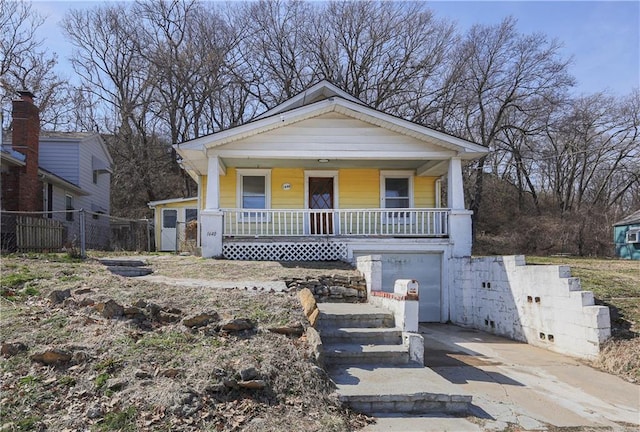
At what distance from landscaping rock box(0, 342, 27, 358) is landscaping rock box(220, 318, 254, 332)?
2.05 metres

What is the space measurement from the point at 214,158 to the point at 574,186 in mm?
28166

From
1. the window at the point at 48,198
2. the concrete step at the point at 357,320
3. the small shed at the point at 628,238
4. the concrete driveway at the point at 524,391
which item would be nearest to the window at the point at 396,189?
the concrete driveway at the point at 524,391

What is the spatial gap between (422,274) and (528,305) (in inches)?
127

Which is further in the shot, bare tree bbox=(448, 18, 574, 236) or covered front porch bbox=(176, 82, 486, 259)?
Result: bare tree bbox=(448, 18, 574, 236)

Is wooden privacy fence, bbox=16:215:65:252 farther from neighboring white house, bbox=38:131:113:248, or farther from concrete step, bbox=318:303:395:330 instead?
concrete step, bbox=318:303:395:330

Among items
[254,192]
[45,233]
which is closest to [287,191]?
[254,192]

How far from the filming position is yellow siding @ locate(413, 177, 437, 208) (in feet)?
44.5

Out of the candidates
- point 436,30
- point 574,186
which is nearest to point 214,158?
point 436,30

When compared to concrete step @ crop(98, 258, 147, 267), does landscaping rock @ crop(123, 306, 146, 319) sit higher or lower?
lower

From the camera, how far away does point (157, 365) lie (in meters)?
4.20

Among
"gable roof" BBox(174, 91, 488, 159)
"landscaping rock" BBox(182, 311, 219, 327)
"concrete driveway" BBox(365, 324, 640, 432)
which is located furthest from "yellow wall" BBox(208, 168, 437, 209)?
"landscaping rock" BBox(182, 311, 219, 327)

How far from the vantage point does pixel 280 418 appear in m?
3.80

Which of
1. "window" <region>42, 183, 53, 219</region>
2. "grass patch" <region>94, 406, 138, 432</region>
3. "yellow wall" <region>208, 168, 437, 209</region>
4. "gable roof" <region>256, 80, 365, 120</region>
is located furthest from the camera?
"window" <region>42, 183, 53, 219</region>

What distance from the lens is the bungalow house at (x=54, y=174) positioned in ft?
44.6
